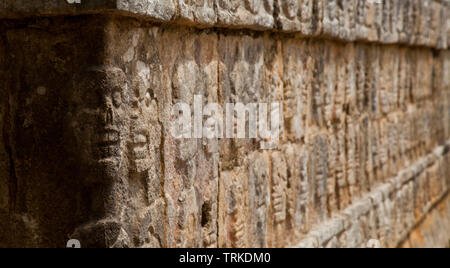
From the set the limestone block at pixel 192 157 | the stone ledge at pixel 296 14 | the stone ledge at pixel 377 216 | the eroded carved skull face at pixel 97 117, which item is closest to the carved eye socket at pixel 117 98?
the eroded carved skull face at pixel 97 117

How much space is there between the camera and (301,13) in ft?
14.4


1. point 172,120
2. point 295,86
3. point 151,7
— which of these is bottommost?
point 172,120

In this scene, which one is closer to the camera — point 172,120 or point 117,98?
point 117,98

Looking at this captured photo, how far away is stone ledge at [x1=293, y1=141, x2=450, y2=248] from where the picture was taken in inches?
197

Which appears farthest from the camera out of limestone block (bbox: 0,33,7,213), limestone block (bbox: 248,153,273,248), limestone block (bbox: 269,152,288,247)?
limestone block (bbox: 269,152,288,247)

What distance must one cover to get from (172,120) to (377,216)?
12.6 ft

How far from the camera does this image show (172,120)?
3.07 meters

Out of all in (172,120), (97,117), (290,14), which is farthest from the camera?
(290,14)

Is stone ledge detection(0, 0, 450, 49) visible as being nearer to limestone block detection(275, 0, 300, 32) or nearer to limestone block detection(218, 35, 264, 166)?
limestone block detection(275, 0, 300, 32)

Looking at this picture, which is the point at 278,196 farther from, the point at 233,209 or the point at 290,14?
the point at 290,14

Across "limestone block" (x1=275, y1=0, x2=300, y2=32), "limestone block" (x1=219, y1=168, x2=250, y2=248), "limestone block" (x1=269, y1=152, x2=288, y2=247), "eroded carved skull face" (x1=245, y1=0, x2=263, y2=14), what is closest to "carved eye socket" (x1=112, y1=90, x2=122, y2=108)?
"limestone block" (x1=219, y1=168, x2=250, y2=248)

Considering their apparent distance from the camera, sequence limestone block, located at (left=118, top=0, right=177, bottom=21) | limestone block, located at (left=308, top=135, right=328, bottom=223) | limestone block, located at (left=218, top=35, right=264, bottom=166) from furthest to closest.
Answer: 1. limestone block, located at (left=308, top=135, right=328, bottom=223)
2. limestone block, located at (left=218, top=35, right=264, bottom=166)
3. limestone block, located at (left=118, top=0, right=177, bottom=21)

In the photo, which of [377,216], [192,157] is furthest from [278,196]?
[377,216]

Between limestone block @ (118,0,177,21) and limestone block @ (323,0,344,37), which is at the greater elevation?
limestone block @ (323,0,344,37)
